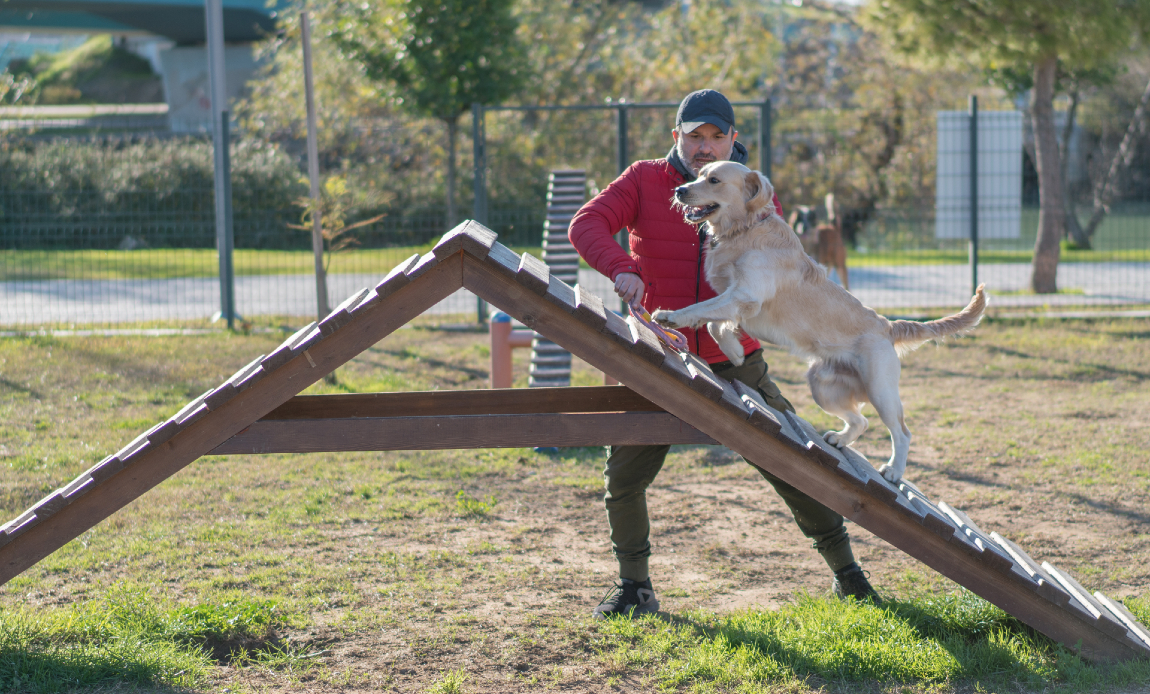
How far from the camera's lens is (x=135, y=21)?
1229 inches

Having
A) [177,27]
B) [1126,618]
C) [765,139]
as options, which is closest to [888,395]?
[1126,618]

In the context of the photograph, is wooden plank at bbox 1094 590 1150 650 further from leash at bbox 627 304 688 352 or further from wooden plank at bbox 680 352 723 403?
leash at bbox 627 304 688 352

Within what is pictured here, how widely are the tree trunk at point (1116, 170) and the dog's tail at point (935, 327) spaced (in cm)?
1567

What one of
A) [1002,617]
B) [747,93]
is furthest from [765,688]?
[747,93]

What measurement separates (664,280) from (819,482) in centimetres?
111

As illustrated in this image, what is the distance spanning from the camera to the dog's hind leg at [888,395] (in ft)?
13.3

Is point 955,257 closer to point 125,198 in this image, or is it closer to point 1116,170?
point 1116,170

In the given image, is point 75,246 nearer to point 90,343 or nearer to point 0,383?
point 90,343

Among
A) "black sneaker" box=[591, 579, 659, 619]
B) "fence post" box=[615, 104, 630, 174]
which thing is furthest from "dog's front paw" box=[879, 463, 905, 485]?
"fence post" box=[615, 104, 630, 174]

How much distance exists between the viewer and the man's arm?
3795mm

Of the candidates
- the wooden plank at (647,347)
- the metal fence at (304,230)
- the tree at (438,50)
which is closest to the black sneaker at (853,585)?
the wooden plank at (647,347)

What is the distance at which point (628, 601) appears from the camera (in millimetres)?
4207

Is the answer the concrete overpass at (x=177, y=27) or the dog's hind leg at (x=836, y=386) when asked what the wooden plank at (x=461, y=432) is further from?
the concrete overpass at (x=177, y=27)

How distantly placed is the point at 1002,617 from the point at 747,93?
19872 mm
